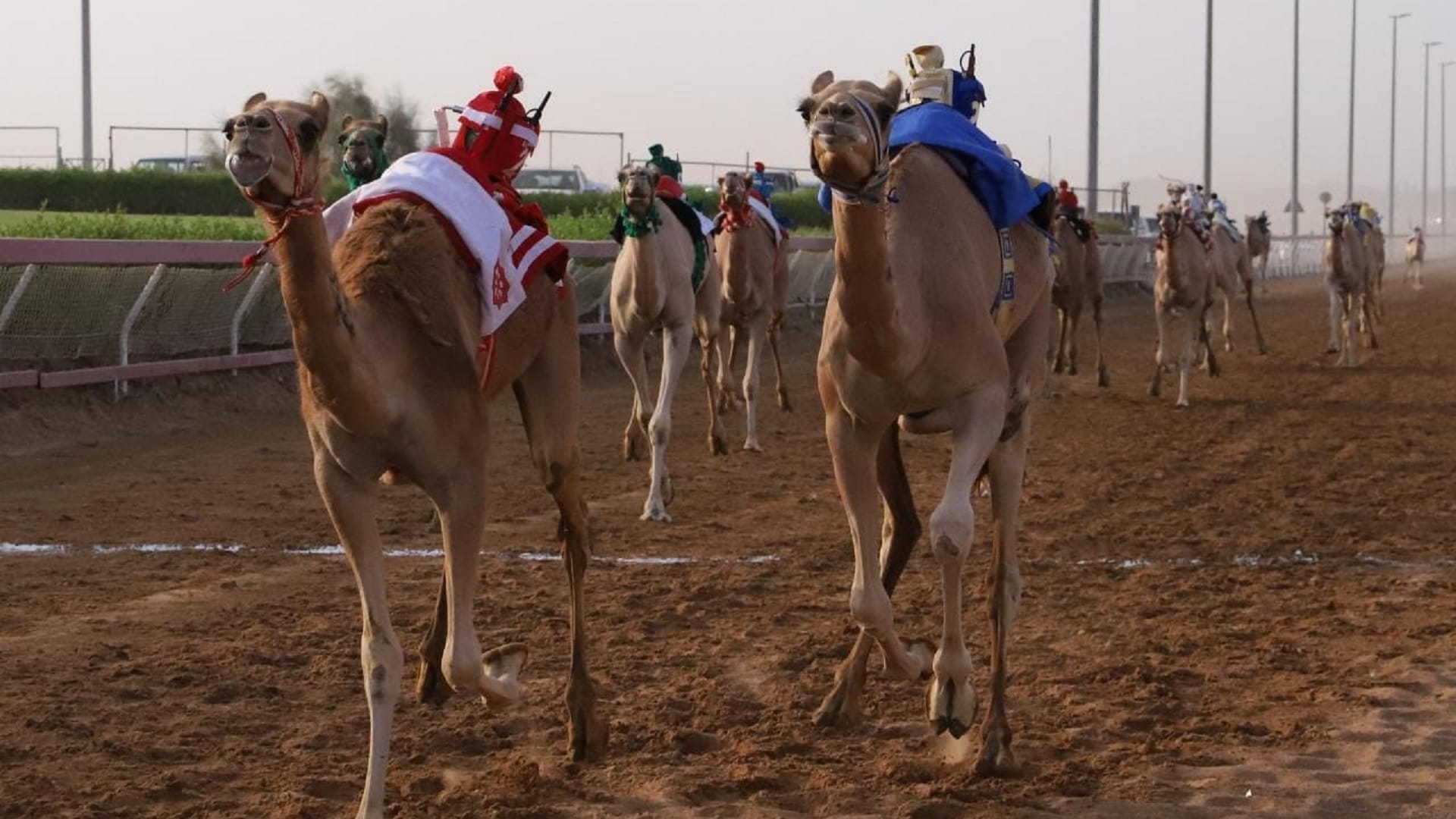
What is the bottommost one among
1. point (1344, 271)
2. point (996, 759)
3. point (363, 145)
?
point (996, 759)

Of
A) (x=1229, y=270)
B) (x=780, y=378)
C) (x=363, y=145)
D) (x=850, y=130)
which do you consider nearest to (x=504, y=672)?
(x=850, y=130)

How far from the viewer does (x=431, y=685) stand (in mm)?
7117

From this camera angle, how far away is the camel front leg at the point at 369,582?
5582 mm

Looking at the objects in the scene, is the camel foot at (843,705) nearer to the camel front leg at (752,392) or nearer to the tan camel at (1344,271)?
the camel front leg at (752,392)

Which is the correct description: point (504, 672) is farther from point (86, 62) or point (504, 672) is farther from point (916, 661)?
point (86, 62)

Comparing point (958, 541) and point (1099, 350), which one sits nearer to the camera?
point (958, 541)

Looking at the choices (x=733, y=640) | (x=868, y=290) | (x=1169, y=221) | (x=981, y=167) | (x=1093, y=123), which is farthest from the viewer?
(x=1093, y=123)

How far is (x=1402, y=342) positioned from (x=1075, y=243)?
10211mm

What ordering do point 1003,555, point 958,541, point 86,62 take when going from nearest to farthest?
point 958,541 → point 1003,555 → point 86,62

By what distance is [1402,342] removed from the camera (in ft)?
94.3

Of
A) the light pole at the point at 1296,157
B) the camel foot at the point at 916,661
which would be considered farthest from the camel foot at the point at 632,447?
the light pole at the point at 1296,157

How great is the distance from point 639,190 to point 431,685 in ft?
20.6

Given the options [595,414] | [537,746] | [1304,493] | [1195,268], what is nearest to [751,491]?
[1304,493]

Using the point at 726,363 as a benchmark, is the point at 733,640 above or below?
below
